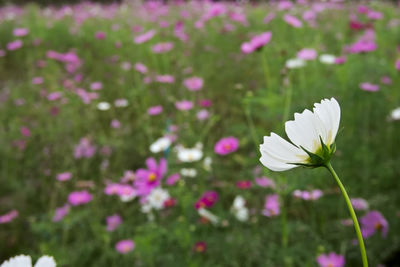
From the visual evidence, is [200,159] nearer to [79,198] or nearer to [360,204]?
[79,198]

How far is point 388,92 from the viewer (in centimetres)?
171

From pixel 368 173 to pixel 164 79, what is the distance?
45.1 inches

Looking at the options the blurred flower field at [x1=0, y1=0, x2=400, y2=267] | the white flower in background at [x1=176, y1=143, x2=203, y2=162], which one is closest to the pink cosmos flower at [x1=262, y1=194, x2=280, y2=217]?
the blurred flower field at [x1=0, y1=0, x2=400, y2=267]

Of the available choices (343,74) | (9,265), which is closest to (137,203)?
(343,74)

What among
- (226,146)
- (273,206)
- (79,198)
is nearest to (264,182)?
(273,206)

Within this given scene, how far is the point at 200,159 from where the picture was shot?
156cm

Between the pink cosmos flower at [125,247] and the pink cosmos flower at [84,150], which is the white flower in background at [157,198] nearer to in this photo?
the pink cosmos flower at [125,247]

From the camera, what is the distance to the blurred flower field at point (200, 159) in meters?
1.13

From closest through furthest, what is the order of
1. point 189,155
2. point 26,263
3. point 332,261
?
point 26,263, point 332,261, point 189,155

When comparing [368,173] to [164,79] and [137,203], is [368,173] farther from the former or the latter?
[164,79]

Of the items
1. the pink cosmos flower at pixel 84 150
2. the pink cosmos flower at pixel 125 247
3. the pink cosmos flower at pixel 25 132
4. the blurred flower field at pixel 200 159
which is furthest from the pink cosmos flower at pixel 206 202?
the pink cosmos flower at pixel 25 132

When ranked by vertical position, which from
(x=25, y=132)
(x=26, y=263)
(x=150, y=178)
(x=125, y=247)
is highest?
(x=26, y=263)

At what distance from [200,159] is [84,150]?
0.56 metres

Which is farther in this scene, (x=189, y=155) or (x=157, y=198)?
(x=189, y=155)
